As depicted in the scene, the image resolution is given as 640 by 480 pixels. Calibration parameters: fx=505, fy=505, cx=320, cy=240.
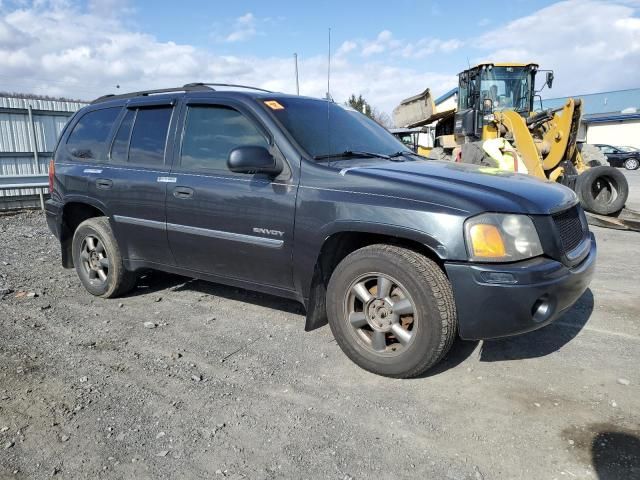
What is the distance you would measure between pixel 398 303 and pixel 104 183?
118 inches

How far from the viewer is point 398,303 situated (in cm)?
314

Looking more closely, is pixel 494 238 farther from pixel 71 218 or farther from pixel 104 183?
pixel 71 218

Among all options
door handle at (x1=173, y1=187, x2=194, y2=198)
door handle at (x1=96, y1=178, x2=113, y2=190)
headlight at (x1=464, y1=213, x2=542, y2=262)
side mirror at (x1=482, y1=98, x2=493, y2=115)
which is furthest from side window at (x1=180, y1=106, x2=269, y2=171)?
side mirror at (x1=482, y1=98, x2=493, y2=115)

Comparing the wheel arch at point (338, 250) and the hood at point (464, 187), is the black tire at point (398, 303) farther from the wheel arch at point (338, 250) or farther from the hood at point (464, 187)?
the hood at point (464, 187)

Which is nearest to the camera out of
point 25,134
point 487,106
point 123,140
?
point 123,140

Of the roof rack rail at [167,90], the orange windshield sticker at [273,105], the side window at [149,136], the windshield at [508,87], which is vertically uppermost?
the windshield at [508,87]

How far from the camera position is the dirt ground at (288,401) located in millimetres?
2461

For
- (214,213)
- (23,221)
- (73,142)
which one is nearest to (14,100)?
(23,221)

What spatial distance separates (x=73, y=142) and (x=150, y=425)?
3.44m

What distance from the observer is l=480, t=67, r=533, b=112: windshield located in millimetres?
12125

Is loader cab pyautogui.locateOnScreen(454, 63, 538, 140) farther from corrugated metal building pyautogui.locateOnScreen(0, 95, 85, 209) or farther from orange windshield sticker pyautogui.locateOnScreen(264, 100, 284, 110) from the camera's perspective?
corrugated metal building pyautogui.locateOnScreen(0, 95, 85, 209)

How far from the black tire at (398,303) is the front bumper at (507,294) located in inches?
4.3

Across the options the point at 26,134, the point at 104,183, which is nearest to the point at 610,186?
the point at 104,183

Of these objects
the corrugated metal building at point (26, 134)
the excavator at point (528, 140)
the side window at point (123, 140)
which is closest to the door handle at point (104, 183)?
the side window at point (123, 140)
